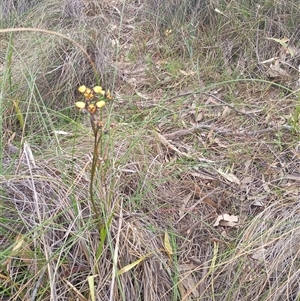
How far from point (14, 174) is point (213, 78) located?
1466 mm

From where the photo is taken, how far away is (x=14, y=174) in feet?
5.52

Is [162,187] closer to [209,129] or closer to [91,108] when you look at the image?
[209,129]

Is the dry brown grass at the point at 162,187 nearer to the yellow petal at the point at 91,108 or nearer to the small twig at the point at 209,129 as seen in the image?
the small twig at the point at 209,129

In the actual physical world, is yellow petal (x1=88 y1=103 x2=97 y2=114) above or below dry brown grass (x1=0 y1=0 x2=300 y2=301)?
above

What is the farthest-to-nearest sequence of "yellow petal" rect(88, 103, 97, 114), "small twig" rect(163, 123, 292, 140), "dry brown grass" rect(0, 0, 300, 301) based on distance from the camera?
1. "small twig" rect(163, 123, 292, 140)
2. "dry brown grass" rect(0, 0, 300, 301)
3. "yellow petal" rect(88, 103, 97, 114)

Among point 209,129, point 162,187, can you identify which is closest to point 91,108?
point 162,187

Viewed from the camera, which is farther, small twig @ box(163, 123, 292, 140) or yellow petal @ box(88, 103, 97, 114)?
small twig @ box(163, 123, 292, 140)

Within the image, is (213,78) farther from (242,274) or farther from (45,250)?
(45,250)

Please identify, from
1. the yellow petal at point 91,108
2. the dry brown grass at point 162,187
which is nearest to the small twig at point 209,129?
the dry brown grass at point 162,187

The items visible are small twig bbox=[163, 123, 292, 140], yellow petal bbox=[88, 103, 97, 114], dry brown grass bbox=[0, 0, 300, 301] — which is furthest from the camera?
small twig bbox=[163, 123, 292, 140]

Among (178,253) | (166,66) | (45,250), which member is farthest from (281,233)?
(166,66)

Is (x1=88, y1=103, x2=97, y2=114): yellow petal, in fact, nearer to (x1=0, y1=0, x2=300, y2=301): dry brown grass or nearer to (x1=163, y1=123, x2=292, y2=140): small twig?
(x1=0, y1=0, x2=300, y2=301): dry brown grass

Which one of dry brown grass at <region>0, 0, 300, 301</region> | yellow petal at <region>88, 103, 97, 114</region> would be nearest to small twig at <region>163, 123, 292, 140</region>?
dry brown grass at <region>0, 0, 300, 301</region>

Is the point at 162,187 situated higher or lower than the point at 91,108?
lower
